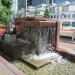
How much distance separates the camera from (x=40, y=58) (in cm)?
605

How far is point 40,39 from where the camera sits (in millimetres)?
6457

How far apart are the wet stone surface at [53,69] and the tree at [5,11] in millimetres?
4199

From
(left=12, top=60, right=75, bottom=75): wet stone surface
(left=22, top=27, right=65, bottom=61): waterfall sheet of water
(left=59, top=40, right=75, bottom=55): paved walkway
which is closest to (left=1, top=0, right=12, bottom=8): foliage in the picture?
(left=59, top=40, right=75, bottom=55): paved walkway

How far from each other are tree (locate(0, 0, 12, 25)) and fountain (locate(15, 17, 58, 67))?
2.61 m

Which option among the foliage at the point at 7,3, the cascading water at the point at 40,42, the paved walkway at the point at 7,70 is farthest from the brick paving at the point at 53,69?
the foliage at the point at 7,3

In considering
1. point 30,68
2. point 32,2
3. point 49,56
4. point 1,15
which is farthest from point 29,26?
point 32,2

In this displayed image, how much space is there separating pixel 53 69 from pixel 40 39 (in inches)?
57.1

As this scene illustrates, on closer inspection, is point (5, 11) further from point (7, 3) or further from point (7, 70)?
point (7, 70)

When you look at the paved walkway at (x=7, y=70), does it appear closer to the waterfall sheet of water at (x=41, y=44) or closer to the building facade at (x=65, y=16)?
the waterfall sheet of water at (x=41, y=44)

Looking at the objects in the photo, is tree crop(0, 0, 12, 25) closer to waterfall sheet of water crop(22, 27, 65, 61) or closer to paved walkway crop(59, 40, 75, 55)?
waterfall sheet of water crop(22, 27, 65, 61)

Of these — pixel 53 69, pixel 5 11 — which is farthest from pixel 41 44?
pixel 5 11

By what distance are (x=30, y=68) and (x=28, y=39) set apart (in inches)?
72.4

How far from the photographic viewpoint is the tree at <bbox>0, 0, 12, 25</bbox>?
942cm

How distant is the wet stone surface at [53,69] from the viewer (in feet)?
16.5
